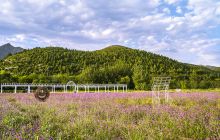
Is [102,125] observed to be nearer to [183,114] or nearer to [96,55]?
[183,114]

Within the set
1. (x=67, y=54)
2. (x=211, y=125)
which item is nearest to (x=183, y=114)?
(x=211, y=125)

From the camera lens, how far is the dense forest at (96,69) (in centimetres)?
4925

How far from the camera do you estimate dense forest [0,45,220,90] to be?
162 feet

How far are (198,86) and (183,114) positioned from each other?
41.0 m

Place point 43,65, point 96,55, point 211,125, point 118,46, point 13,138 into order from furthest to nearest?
point 118,46
point 96,55
point 43,65
point 211,125
point 13,138

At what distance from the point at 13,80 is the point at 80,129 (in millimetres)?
42320

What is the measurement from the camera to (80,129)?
5863mm

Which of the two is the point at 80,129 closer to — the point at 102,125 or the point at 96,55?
the point at 102,125

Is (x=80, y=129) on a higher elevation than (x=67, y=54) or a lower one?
lower

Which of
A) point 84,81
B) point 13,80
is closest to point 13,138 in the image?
point 13,80

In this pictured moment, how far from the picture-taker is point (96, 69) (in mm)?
61688

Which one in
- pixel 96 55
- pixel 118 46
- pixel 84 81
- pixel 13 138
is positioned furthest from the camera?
pixel 118 46

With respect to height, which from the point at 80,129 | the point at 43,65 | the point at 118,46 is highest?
the point at 118,46

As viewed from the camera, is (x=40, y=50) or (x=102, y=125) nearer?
(x=102, y=125)
